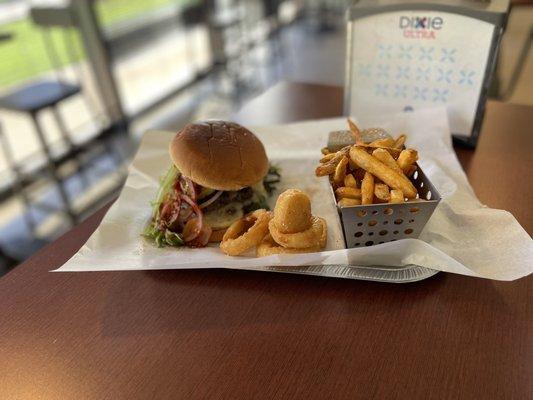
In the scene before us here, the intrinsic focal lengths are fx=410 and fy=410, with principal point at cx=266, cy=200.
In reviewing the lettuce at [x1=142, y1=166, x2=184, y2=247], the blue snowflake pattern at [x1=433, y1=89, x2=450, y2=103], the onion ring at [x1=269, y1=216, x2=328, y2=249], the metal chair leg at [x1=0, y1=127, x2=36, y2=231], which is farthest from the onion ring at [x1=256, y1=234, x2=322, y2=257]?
the metal chair leg at [x1=0, y1=127, x2=36, y2=231]

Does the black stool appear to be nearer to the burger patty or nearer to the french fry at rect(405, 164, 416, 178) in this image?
the burger patty

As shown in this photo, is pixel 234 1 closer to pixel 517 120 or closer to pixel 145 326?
pixel 517 120

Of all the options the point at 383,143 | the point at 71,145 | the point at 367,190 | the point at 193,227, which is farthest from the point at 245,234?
the point at 71,145

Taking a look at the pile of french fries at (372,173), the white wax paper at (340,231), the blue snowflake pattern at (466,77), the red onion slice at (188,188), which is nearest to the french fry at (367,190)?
the pile of french fries at (372,173)

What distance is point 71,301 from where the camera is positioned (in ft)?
3.03

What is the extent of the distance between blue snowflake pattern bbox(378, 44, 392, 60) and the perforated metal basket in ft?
1.98

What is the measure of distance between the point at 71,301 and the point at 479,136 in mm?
1392

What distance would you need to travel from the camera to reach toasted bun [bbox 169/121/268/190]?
1.13 metres

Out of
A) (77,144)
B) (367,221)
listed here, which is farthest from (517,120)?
(77,144)

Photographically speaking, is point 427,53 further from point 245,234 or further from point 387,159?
point 245,234

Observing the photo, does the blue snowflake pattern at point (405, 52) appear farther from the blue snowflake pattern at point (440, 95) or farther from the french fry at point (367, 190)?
the french fry at point (367, 190)

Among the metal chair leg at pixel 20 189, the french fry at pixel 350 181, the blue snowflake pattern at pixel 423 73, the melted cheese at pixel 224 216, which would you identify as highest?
the blue snowflake pattern at pixel 423 73

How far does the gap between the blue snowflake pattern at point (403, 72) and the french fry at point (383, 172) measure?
0.58 metres

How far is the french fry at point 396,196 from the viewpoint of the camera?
2.86 ft
